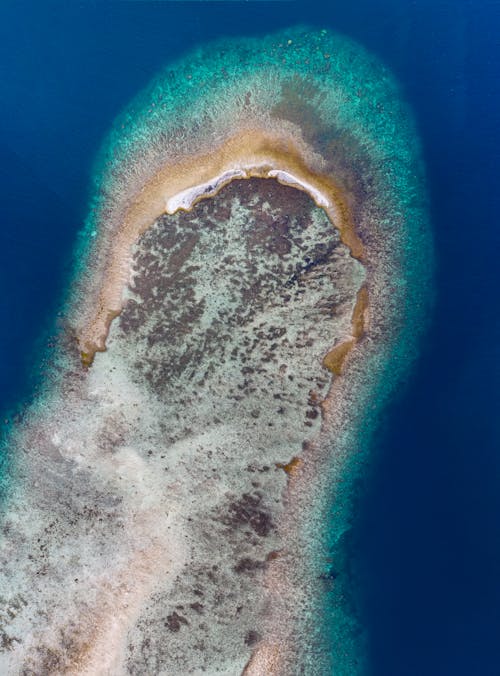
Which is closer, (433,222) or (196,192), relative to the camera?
(196,192)

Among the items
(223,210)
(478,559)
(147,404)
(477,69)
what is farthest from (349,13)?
(478,559)

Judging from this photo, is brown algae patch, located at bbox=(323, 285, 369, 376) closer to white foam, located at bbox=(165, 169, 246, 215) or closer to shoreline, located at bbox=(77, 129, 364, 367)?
shoreline, located at bbox=(77, 129, 364, 367)

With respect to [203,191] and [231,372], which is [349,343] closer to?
[231,372]

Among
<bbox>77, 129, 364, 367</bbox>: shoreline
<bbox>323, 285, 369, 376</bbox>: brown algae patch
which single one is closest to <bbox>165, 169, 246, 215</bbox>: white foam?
<bbox>77, 129, 364, 367</bbox>: shoreline

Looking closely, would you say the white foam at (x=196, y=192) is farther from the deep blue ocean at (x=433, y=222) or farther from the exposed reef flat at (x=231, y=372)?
the deep blue ocean at (x=433, y=222)

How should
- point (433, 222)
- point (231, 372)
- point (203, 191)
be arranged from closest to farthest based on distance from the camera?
point (231, 372)
point (203, 191)
point (433, 222)

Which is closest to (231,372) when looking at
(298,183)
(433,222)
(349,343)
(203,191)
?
(349,343)

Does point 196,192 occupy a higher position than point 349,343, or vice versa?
point 196,192
